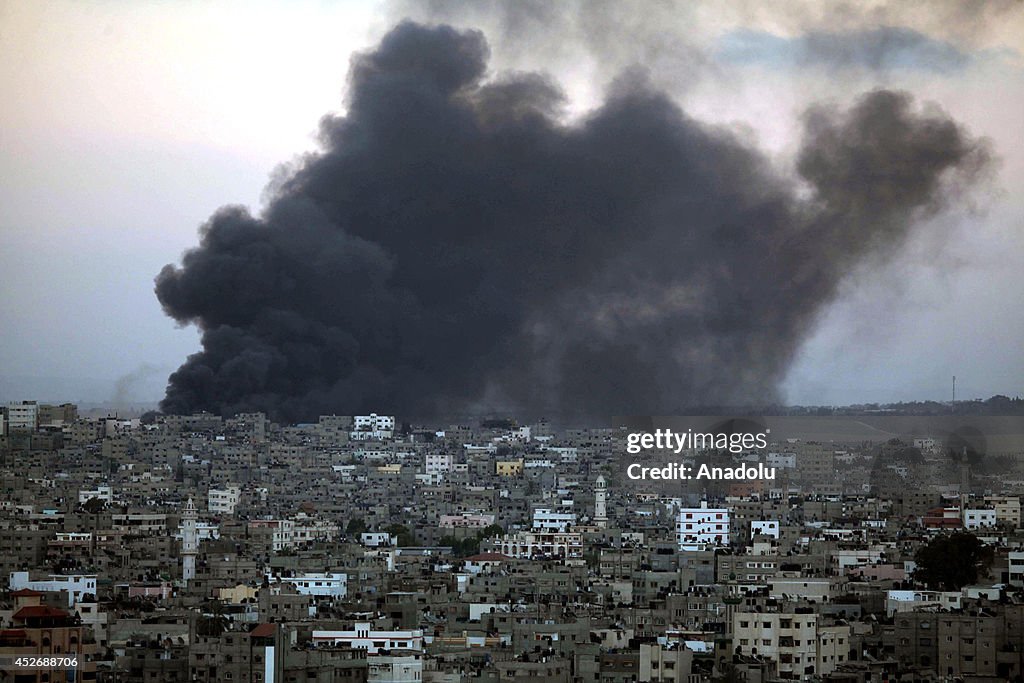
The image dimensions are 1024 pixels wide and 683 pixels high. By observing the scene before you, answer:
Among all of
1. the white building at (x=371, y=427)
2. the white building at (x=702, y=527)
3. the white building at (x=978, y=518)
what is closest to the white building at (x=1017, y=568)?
the white building at (x=702, y=527)

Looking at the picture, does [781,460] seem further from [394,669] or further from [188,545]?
[394,669]

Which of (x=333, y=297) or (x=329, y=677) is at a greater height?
(x=333, y=297)

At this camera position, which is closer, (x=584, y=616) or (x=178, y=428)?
(x=584, y=616)

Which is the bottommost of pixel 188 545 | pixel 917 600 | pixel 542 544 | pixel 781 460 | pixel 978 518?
pixel 917 600

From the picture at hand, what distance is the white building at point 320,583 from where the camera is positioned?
3384 cm

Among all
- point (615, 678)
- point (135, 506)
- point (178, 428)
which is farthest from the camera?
point (178, 428)

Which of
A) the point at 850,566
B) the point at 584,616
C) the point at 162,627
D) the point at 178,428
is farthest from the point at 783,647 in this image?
the point at 178,428

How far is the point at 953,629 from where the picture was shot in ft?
88.5

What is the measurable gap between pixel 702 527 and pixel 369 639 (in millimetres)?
18395

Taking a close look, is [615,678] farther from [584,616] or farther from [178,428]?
[178,428]

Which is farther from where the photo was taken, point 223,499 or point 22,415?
point 22,415

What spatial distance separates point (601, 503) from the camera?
52.5m

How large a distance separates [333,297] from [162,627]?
4419 centimetres

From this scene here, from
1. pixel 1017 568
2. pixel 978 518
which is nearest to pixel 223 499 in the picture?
pixel 978 518
